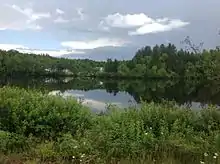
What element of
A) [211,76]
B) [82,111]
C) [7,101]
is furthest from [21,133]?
[211,76]

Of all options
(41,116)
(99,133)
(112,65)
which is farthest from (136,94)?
(112,65)

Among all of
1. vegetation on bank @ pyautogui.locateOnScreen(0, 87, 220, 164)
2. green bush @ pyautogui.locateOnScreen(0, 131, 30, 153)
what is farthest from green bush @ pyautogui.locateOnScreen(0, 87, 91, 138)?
green bush @ pyautogui.locateOnScreen(0, 131, 30, 153)

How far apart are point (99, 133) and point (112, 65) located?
370 feet

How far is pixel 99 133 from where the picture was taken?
702cm

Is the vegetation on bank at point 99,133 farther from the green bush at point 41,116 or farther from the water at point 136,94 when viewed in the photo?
the water at point 136,94

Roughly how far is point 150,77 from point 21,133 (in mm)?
95342

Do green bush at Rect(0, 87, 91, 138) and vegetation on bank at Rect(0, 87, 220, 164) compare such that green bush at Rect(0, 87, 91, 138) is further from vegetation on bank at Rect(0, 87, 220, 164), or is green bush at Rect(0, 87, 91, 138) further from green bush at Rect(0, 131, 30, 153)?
green bush at Rect(0, 131, 30, 153)

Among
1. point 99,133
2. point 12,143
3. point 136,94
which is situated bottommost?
point 136,94

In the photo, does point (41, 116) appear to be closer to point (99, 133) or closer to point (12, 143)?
point (12, 143)

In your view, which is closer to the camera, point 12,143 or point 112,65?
point 12,143

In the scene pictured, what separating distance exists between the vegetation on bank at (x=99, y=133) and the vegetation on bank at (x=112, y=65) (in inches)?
3108

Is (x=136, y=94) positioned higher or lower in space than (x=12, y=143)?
lower

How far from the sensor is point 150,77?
102 meters

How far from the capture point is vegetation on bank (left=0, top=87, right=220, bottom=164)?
5.84 metres
